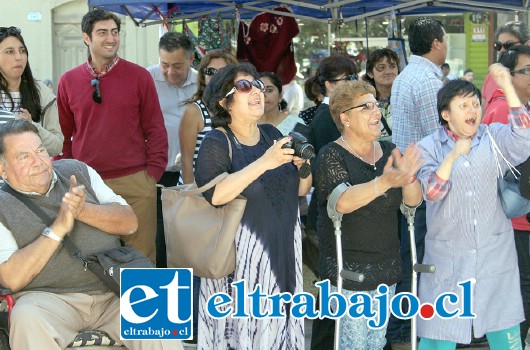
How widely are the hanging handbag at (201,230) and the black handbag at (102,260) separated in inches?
9.2

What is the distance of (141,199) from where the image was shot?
6.02 meters

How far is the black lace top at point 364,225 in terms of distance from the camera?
15.2 feet

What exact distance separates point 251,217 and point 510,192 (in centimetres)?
137

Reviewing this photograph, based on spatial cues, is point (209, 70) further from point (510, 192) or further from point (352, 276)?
point (510, 192)

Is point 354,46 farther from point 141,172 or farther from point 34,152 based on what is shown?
point 34,152

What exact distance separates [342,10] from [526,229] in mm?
3690

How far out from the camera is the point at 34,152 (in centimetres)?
443

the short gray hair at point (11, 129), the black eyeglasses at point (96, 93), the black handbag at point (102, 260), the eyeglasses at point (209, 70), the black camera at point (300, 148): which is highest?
the eyeglasses at point (209, 70)

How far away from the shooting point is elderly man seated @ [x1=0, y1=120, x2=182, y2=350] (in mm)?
4188

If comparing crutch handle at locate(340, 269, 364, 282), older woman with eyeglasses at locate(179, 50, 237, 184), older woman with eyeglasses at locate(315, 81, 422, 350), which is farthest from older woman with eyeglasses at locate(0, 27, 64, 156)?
crutch handle at locate(340, 269, 364, 282)

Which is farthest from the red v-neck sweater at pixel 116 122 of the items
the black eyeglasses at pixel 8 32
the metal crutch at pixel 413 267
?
the metal crutch at pixel 413 267

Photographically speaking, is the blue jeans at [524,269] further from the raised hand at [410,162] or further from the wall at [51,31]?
the wall at [51,31]

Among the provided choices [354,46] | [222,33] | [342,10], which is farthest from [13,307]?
[354,46]

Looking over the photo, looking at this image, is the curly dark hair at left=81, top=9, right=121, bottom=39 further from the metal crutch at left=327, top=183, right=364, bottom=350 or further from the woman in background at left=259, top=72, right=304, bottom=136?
the metal crutch at left=327, top=183, right=364, bottom=350
